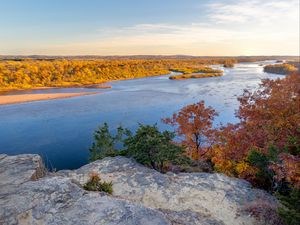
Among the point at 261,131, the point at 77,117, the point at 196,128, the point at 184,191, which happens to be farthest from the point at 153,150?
the point at 77,117

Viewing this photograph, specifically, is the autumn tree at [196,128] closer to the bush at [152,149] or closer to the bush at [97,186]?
the bush at [152,149]

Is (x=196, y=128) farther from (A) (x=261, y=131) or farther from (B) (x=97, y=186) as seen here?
(B) (x=97, y=186)

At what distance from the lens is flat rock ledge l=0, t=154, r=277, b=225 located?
8652 millimetres

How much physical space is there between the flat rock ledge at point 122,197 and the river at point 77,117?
10.9 meters

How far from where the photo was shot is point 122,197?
11750mm

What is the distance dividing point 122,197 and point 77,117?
33.0 meters

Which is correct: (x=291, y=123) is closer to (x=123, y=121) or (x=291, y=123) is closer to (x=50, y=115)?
(x=123, y=121)

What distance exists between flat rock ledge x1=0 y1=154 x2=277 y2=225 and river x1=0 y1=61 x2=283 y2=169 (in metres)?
10.9

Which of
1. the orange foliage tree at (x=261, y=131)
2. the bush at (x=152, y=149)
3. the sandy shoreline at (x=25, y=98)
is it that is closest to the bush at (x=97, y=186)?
the bush at (x=152, y=149)

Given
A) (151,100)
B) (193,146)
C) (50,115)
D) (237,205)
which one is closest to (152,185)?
(237,205)

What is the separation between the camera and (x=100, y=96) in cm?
6191

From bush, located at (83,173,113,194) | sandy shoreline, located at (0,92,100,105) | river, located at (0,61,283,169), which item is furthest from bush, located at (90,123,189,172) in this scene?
sandy shoreline, located at (0,92,100,105)

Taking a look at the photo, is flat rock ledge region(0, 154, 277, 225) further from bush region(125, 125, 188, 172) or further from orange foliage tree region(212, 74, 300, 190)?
orange foliage tree region(212, 74, 300, 190)

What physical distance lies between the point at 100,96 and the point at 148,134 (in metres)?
47.7
